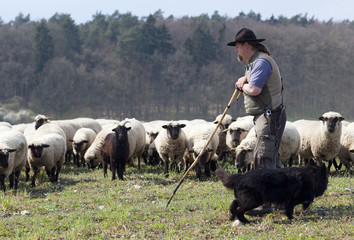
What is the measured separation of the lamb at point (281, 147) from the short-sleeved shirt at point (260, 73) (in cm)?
511

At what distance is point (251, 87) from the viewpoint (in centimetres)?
583

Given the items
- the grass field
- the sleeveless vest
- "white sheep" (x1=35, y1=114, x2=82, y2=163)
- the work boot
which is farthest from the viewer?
"white sheep" (x1=35, y1=114, x2=82, y2=163)

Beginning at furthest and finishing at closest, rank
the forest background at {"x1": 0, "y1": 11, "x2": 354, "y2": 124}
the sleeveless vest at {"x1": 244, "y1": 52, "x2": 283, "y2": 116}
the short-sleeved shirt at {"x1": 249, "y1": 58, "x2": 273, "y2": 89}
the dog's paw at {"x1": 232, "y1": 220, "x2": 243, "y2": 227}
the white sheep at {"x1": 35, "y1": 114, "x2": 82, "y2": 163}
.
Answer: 1. the forest background at {"x1": 0, "y1": 11, "x2": 354, "y2": 124}
2. the white sheep at {"x1": 35, "y1": 114, "x2": 82, "y2": 163}
3. the sleeveless vest at {"x1": 244, "y1": 52, "x2": 283, "y2": 116}
4. the short-sleeved shirt at {"x1": 249, "y1": 58, "x2": 273, "y2": 89}
5. the dog's paw at {"x1": 232, "y1": 220, "x2": 243, "y2": 227}

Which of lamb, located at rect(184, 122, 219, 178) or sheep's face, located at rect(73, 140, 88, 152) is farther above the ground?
lamb, located at rect(184, 122, 219, 178)

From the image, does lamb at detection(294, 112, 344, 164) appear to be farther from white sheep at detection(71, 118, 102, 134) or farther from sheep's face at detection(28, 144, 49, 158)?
white sheep at detection(71, 118, 102, 134)

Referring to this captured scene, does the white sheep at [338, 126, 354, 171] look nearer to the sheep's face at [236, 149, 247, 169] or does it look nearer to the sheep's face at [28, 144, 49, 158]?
the sheep's face at [236, 149, 247, 169]

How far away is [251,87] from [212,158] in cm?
634

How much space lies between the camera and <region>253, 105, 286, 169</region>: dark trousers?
6059 mm

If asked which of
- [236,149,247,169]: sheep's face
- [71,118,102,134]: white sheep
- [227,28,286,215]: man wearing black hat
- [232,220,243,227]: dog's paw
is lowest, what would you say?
[232,220,243,227]: dog's paw

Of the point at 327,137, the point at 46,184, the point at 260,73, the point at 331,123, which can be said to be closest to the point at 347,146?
the point at 327,137

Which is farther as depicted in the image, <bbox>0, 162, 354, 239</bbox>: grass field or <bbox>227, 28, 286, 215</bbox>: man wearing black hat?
<bbox>227, 28, 286, 215</bbox>: man wearing black hat

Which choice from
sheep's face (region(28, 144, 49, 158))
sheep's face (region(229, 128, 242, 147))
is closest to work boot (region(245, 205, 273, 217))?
sheep's face (region(229, 128, 242, 147))

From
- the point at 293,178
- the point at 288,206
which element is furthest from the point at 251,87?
the point at 288,206

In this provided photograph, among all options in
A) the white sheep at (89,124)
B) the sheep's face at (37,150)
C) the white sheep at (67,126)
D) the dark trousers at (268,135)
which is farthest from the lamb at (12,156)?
the white sheep at (89,124)
